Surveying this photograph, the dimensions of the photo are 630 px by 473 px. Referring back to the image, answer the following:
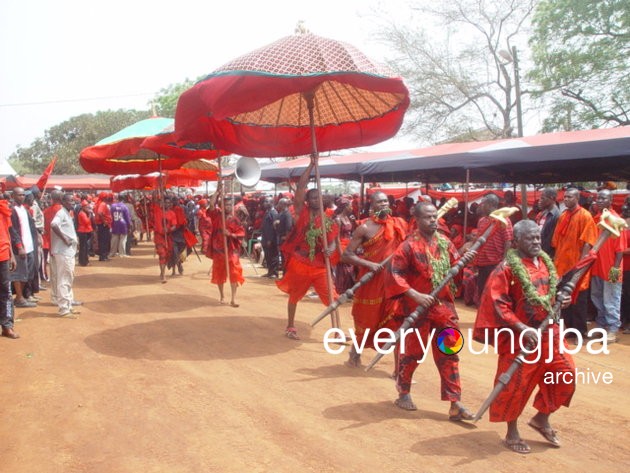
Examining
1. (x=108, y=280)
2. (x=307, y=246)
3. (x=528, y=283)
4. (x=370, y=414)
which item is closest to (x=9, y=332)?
(x=307, y=246)

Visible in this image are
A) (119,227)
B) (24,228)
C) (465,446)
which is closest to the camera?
(465,446)

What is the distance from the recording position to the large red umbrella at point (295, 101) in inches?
227

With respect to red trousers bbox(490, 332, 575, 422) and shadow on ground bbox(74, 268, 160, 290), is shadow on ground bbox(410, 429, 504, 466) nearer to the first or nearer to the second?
red trousers bbox(490, 332, 575, 422)

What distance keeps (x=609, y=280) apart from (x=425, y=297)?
4179mm

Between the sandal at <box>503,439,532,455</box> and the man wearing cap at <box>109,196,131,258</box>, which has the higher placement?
the man wearing cap at <box>109,196,131,258</box>

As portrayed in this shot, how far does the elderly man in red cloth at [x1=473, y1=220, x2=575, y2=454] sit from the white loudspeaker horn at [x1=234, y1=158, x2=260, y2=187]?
34.2 ft

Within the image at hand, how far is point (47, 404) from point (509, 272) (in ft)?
13.1

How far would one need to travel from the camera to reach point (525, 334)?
12.7 ft

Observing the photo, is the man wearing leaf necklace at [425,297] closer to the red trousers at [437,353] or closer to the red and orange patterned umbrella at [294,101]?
the red trousers at [437,353]

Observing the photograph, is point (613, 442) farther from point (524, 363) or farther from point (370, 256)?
point (370, 256)

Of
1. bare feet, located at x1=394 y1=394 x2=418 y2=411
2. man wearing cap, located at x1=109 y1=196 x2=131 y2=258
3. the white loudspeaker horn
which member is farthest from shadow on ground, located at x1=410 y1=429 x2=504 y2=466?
man wearing cap, located at x1=109 y1=196 x2=131 y2=258

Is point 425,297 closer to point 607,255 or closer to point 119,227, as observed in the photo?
point 607,255

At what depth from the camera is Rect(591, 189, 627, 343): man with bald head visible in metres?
7.41

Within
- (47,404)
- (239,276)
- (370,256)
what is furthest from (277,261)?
(47,404)
